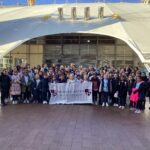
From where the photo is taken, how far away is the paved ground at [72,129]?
982cm

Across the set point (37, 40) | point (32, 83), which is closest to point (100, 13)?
point (37, 40)

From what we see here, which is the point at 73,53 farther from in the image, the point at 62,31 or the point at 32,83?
the point at 32,83

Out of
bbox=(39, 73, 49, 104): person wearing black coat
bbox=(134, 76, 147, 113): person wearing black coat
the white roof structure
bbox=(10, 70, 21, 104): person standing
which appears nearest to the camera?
bbox=(134, 76, 147, 113): person wearing black coat

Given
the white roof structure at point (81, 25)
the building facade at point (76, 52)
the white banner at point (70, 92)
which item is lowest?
the white banner at point (70, 92)

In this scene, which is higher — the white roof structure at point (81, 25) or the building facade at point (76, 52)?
the white roof structure at point (81, 25)

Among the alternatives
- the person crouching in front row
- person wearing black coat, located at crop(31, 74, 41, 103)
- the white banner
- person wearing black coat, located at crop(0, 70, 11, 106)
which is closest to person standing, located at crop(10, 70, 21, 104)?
person wearing black coat, located at crop(0, 70, 11, 106)

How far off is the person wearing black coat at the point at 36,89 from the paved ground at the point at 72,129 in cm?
230

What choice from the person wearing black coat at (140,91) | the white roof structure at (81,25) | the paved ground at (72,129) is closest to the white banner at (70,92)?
the paved ground at (72,129)

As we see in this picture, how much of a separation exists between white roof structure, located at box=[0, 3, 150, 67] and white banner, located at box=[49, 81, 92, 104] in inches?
331

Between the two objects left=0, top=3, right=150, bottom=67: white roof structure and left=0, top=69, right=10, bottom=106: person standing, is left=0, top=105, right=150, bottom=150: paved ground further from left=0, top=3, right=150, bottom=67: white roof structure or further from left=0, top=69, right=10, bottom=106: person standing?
left=0, top=3, right=150, bottom=67: white roof structure

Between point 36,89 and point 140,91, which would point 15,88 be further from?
point 140,91

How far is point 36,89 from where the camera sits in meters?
19.4

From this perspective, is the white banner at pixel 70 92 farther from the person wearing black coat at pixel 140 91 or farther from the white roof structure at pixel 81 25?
the white roof structure at pixel 81 25

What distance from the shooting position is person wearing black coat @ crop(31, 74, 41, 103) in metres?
19.4
